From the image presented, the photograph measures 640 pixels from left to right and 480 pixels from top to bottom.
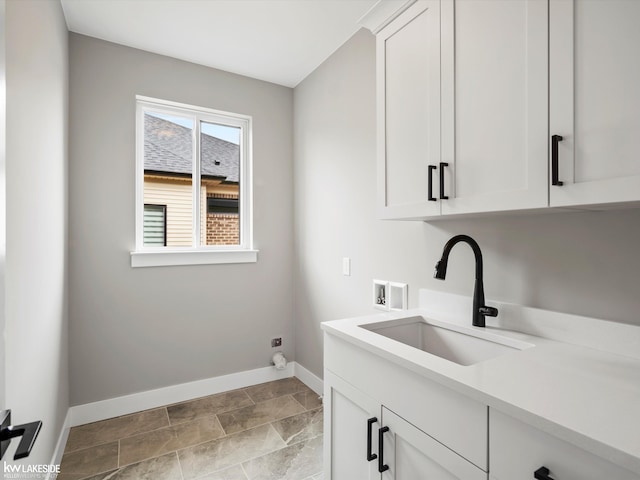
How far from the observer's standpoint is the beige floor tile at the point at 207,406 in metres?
2.42

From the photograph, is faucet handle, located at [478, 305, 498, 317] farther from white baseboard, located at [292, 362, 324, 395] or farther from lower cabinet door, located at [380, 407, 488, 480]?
white baseboard, located at [292, 362, 324, 395]

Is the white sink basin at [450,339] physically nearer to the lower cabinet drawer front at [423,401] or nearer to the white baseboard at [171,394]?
the lower cabinet drawer front at [423,401]

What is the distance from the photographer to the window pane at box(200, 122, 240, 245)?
9.43 feet

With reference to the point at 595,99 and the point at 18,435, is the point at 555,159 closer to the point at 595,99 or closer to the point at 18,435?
the point at 595,99

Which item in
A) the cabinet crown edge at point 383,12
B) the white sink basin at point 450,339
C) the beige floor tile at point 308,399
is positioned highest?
the cabinet crown edge at point 383,12

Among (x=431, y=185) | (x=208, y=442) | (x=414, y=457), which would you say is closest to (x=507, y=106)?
(x=431, y=185)

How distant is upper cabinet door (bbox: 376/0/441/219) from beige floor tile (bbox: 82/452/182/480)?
1712 mm

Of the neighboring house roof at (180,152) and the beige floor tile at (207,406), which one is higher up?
the neighboring house roof at (180,152)

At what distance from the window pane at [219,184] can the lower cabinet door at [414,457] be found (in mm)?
2138

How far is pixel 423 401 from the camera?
1030 millimetres

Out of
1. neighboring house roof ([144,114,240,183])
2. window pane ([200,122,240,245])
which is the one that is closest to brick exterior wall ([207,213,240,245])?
window pane ([200,122,240,245])

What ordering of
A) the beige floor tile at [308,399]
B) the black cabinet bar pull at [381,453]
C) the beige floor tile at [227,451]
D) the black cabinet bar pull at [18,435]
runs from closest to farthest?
the black cabinet bar pull at [18,435]
the black cabinet bar pull at [381,453]
the beige floor tile at [227,451]
the beige floor tile at [308,399]

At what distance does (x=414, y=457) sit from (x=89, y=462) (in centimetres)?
186

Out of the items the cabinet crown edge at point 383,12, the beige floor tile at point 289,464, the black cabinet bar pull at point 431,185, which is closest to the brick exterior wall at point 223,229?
the beige floor tile at point 289,464
